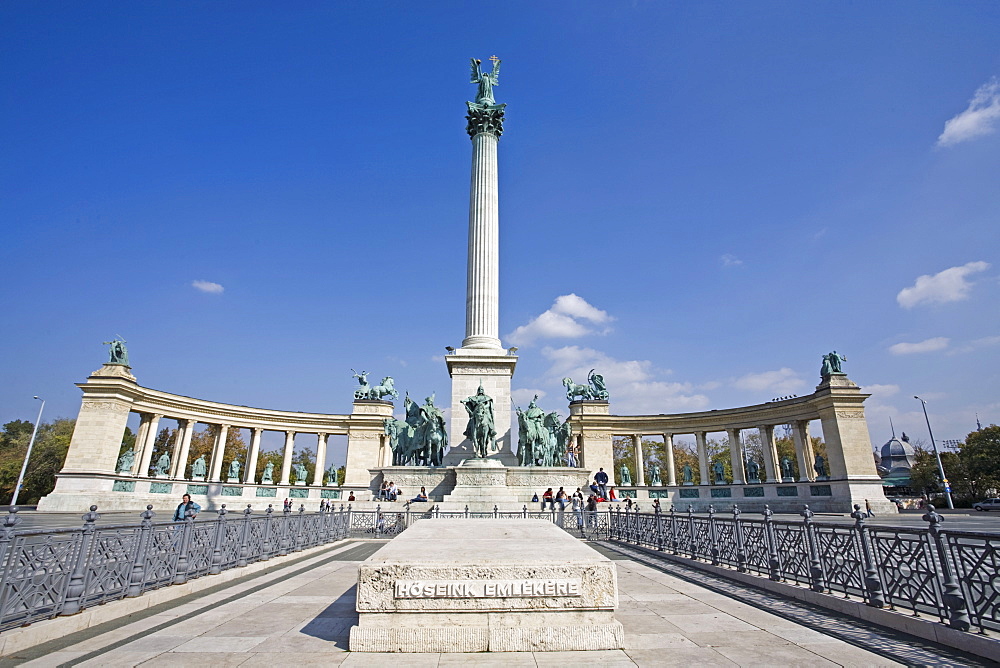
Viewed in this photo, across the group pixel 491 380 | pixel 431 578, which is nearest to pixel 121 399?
pixel 491 380

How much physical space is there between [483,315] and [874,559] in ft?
84.7

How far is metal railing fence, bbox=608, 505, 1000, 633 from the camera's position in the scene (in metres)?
5.74

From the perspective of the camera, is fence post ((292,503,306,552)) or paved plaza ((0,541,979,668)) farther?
fence post ((292,503,306,552))

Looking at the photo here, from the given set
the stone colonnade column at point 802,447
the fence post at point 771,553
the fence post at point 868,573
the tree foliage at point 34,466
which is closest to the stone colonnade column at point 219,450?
the tree foliage at point 34,466

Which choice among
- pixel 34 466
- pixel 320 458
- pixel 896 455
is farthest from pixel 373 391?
pixel 896 455

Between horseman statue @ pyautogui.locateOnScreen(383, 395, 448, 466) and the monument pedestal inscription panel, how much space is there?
22973mm

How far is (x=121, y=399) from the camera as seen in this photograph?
4225 centimetres

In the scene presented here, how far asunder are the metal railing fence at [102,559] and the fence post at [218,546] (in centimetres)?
2

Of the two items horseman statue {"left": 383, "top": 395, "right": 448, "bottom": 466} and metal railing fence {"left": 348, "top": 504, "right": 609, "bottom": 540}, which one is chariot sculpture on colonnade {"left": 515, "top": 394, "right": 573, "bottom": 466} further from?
metal railing fence {"left": 348, "top": 504, "right": 609, "bottom": 540}

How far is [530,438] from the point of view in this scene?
2758 centimetres

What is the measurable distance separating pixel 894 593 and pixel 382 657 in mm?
6938

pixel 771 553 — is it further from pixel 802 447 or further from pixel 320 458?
pixel 320 458

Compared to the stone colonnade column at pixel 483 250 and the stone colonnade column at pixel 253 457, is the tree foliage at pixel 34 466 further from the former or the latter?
the stone colonnade column at pixel 483 250

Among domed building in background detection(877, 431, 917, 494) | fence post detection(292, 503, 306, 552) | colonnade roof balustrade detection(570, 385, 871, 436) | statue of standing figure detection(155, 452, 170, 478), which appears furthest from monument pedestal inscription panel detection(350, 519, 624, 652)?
domed building in background detection(877, 431, 917, 494)
